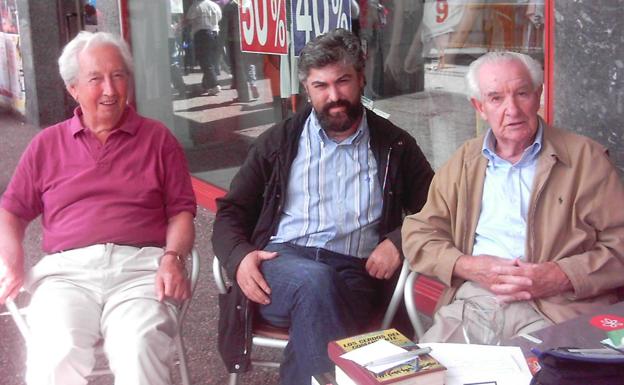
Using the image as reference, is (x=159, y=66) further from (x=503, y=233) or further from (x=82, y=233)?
(x=503, y=233)

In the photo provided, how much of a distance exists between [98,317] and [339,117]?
1161mm

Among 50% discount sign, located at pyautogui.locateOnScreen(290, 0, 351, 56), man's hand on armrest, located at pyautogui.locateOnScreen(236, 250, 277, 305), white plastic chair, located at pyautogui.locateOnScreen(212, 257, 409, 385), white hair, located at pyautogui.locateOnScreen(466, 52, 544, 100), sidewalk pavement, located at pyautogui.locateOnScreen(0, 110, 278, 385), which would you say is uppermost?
50% discount sign, located at pyautogui.locateOnScreen(290, 0, 351, 56)

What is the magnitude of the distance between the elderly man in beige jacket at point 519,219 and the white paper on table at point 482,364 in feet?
2.17

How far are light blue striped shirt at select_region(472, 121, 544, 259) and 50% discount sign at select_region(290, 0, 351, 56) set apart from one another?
7.67 ft

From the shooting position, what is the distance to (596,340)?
203 centimetres

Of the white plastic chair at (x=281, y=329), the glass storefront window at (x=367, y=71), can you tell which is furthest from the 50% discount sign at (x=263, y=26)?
the white plastic chair at (x=281, y=329)

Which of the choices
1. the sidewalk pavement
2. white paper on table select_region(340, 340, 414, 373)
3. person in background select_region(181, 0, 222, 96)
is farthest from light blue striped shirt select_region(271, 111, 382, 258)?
person in background select_region(181, 0, 222, 96)

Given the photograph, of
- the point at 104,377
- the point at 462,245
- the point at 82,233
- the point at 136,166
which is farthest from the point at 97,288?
the point at 462,245

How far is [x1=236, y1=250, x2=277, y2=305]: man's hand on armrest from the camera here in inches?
116

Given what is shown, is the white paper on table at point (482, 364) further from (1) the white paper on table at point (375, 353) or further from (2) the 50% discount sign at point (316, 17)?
(2) the 50% discount sign at point (316, 17)

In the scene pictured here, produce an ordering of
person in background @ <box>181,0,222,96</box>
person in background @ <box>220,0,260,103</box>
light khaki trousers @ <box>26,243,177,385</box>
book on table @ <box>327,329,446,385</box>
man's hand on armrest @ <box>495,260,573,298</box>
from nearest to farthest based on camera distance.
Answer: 1. book on table @ <box>327,329,446,385</box>
2. man's hand on armrest @ <box>495,260,573,298</box>
3. light khaki trousers @ <box>26,243,177,385</box>
4. person in background @ <box>220,0,260,103</box>
5. person in background @ <box>181,0,222,96</box>

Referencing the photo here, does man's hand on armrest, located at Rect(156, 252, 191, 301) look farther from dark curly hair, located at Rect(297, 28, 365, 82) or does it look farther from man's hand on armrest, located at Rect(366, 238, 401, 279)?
dark curly hair, located at Rect(297, 28, 365, 82)

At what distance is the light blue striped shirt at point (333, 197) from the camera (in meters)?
3.17

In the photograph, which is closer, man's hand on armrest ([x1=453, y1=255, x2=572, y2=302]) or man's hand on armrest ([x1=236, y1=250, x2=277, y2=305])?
man's hand on armrest ([x1=453, y1=255, x2=572, y2=302])
